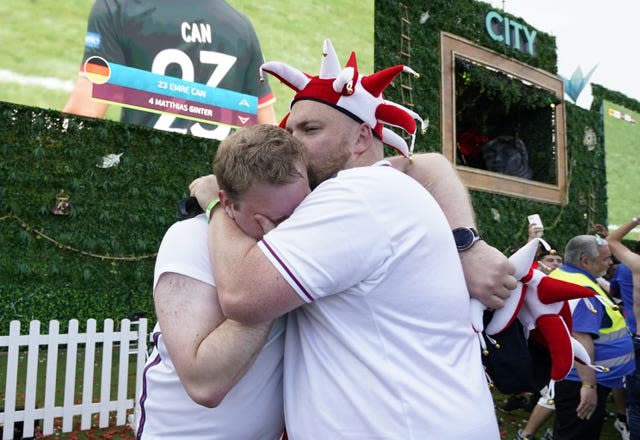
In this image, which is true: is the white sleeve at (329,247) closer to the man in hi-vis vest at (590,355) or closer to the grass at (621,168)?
the man in hi-vis vest at (590,355)

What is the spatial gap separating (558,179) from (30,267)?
47.5 ft

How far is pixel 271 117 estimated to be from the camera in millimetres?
10422

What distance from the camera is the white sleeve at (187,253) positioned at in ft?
4.99

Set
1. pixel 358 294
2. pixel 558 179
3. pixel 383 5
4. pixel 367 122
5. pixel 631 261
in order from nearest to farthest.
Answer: pixel 358 294 < pixel 367 122 < pixel 631 261 < pixel 383 5 < pixel 558 179

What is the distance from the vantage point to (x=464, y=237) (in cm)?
167

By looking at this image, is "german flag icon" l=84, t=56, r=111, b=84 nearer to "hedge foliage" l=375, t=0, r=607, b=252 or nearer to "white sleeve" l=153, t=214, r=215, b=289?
"hedge foliage" l=375, t=0, r=607, b=252

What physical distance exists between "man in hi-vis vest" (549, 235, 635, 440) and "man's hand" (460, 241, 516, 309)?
306 centimetres

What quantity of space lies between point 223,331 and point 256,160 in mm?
457

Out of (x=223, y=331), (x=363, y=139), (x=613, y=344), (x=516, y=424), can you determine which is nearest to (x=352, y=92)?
(x=363, y=139)

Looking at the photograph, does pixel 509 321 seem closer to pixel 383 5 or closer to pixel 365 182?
pixel 365 182

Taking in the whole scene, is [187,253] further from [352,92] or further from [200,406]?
[352,92]

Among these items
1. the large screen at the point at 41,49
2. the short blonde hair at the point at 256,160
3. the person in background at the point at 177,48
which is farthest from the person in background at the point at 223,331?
the large screen at the point at 41,49

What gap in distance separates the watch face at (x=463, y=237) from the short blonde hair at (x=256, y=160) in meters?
0.56

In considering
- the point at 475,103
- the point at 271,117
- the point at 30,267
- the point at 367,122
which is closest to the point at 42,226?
the point at 30,267
